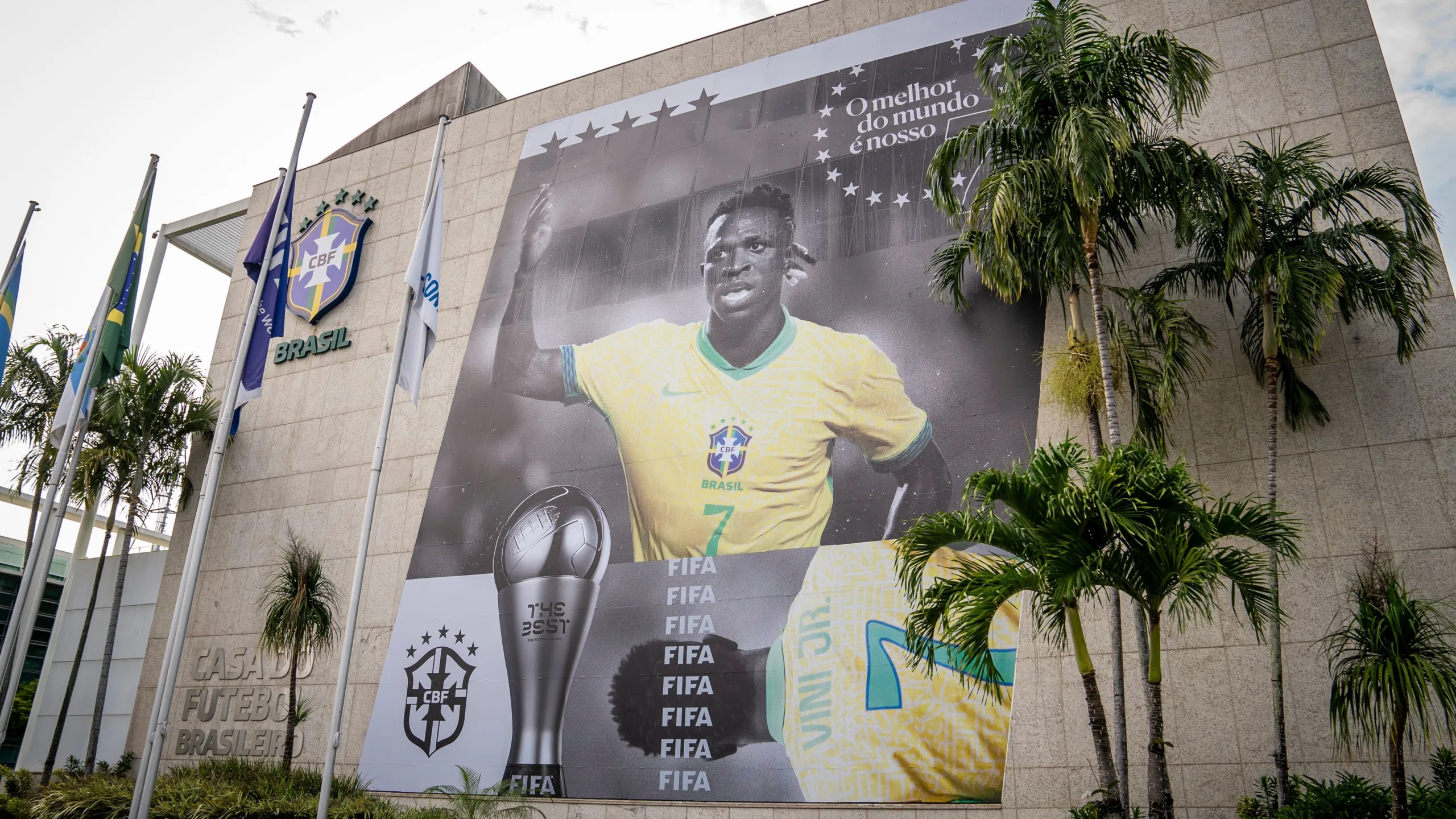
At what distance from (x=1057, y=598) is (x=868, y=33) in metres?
12.4

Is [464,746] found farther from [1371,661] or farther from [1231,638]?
[1371,661]

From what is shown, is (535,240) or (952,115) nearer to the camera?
(952,115)

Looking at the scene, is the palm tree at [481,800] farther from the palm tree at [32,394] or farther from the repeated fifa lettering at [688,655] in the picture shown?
the palm tree at [32,394]

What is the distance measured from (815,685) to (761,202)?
27.5 ft

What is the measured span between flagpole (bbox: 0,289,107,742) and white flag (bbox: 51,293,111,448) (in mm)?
22

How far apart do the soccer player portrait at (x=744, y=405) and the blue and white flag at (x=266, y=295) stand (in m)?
4.36

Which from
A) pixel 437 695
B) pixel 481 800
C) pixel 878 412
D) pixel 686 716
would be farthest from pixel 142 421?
pixel 878 412

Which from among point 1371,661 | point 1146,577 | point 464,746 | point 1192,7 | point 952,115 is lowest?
point 464,746

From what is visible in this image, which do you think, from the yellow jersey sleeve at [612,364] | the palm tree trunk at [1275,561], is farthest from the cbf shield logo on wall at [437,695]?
the palm tree trunk at [1275,561]

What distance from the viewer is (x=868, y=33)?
690 inches

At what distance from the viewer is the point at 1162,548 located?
27.9 feet

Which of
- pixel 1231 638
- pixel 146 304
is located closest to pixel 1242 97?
pixel 1231 638

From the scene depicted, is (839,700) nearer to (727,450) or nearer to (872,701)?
(872,701)

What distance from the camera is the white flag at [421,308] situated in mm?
14461
